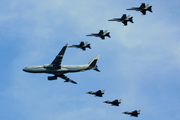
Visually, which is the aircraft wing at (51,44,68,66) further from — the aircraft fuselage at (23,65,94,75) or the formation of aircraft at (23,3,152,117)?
the aircraft fuselage at (23,65,94,75)

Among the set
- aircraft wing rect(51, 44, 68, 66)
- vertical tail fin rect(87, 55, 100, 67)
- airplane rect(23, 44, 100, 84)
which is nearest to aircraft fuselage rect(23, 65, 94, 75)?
airplane rect(23, 44, 100, 84)

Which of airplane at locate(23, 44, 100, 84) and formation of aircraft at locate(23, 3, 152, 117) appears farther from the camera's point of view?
airplane at locate(23, 44, 100, 84)

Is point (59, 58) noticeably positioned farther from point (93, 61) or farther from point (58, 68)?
point (93, 61)

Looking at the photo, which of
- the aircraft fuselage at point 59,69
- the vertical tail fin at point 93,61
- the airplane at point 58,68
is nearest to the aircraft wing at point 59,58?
the airplane at point 58,68

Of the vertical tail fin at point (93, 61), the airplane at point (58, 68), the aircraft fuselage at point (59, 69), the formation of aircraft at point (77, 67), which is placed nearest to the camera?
the formation of aircraft at point (77, 67)

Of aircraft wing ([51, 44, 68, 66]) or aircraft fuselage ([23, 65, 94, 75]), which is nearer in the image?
aircraft wing ([51, 44, 68, 66])

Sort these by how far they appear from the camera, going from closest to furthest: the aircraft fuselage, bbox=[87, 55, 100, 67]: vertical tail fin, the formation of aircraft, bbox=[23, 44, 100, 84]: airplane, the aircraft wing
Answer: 1. the aircraft wing
2. the formation of aircraft
3. bbox=[23, 44, 100, 84]: airplane
4. the aircraft fuselage
5. bbox=[87, 55, 100, 67]: vertical tail fin

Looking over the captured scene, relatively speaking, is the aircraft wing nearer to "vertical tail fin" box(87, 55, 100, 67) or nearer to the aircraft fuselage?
the aircraft fuselage

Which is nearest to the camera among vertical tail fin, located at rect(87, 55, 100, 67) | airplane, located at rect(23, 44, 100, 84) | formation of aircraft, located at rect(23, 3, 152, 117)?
formation of aircraft, located at rect(23, 3, 152, 117)

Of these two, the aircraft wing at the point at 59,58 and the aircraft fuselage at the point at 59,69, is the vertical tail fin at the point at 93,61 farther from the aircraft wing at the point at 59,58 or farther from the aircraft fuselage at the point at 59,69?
the aircraft wing at the point at 59,58

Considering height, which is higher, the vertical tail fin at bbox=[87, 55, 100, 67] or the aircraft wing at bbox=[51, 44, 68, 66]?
the vertical tail fin at bbox=[87, 55, 100, 67]

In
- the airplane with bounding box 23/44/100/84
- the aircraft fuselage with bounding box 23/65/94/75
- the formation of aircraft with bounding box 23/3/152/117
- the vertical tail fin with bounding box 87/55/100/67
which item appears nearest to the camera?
the formation of aircraft with bounding box 23/3/152/117

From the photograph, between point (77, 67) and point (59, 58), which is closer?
point (59, 58)

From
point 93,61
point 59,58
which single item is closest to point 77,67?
point 93,61
